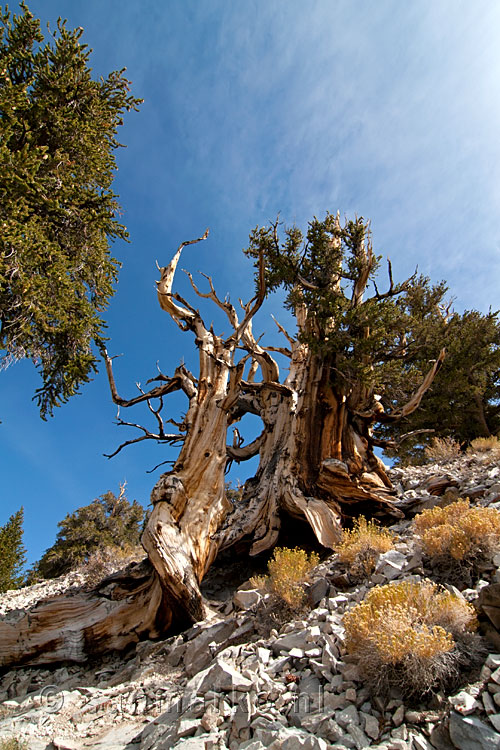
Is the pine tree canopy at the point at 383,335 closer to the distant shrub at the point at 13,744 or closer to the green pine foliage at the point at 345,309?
the green pine foliage at the point at 345,309

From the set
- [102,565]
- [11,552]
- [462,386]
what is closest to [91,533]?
[11,552]

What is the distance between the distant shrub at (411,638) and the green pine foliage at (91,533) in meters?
11.1

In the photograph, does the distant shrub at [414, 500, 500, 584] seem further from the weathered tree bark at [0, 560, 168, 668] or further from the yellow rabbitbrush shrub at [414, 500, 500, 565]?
the weathered tree bark at [0, 560, 168, 668]

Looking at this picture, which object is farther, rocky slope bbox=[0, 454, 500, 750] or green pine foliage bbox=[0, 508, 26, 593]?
green pine foliage bbox=[0, 508, 26, 593]

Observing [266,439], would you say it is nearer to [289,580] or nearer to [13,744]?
[289,580]

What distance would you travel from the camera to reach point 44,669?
16.7ft

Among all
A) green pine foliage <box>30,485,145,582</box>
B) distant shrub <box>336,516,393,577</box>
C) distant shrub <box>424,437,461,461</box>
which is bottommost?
distant shrub <box>336,516,393,577</box>

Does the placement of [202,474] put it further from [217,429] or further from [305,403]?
[305,403]

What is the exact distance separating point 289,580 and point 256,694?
70.3 inches

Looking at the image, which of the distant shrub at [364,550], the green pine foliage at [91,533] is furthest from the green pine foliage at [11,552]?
the distant shrub at [364,550]

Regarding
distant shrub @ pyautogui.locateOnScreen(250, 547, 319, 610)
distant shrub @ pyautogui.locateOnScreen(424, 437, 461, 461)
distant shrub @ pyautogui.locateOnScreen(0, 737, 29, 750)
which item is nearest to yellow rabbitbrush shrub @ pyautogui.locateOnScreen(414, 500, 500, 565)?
distant shrub @ pyautogui.locateOnScreen(250, 547, 319, 610)

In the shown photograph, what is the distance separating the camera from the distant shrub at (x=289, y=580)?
437 centimetres

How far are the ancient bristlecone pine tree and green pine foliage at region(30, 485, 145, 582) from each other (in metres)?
7.22

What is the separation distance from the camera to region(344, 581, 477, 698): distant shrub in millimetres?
2449
